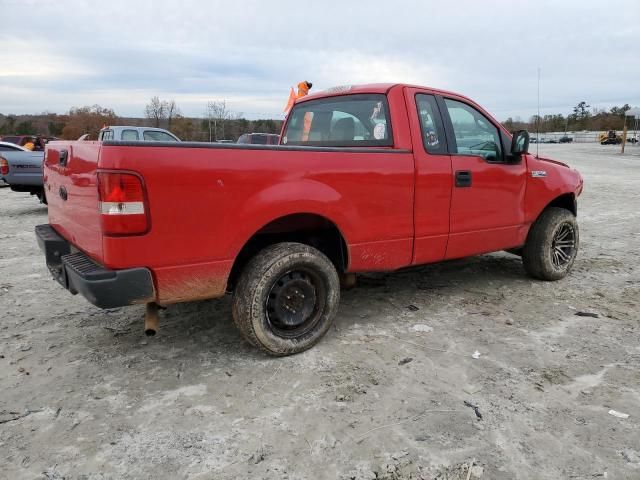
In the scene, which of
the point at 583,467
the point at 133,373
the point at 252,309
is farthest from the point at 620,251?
the point at 133,373

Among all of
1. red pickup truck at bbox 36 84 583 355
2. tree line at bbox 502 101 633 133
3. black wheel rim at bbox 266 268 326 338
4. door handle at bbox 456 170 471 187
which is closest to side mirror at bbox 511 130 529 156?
red pickup truck at bbox 36 84 583 355

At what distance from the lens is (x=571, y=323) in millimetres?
4031

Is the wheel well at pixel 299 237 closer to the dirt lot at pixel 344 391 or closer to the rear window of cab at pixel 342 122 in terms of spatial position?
the dirt lot at pixel 344 391

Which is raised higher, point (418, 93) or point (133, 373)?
point (418, 93)

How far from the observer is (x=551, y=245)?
16.6ft

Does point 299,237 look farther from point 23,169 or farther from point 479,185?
point 23,169

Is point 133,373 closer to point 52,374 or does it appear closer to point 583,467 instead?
point 52,374

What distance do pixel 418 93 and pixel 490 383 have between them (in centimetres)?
236

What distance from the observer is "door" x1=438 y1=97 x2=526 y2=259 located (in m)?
4.16

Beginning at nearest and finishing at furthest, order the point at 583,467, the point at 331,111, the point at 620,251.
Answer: the point at 583,467 < the point at 331,111 < the point at 620,251

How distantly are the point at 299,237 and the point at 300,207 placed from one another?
1.93 ft

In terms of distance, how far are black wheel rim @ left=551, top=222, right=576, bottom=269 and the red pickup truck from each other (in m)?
0.14

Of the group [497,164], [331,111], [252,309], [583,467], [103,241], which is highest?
[331,111]

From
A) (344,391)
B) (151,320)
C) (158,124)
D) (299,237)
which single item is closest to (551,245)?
(299,237)
